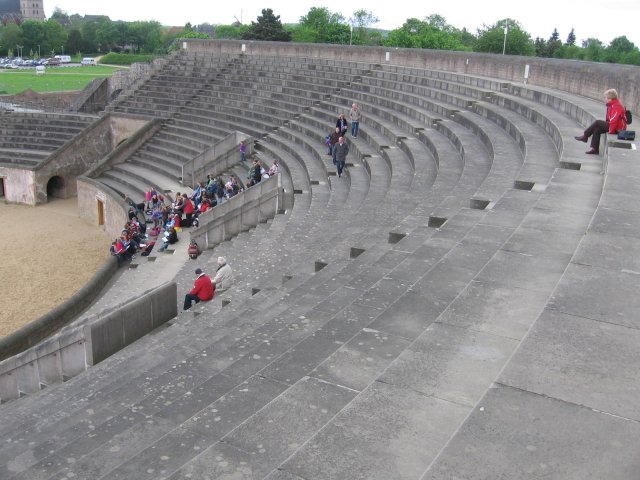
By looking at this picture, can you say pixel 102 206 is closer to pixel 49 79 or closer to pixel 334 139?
pixel 334 139

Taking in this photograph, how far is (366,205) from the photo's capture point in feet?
42.6

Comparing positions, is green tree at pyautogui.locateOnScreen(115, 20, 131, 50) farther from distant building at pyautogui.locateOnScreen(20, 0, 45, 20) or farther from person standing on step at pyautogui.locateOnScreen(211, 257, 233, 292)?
person standing on step at pyautogui.locateOnScreen(211, 257, 233, 292)

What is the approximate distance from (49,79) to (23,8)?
430 ft

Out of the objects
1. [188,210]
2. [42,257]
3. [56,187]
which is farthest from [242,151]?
[56,187]

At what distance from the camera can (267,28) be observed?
48.2 metres

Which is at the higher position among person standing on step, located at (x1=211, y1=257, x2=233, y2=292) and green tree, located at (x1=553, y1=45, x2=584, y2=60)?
green tree, located at (x1=553, y1=45, x2=584, y2=60)

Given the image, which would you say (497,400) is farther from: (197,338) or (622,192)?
(622,192)

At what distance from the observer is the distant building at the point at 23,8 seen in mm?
180375

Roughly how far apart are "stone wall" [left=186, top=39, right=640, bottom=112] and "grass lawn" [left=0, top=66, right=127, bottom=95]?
30693mm

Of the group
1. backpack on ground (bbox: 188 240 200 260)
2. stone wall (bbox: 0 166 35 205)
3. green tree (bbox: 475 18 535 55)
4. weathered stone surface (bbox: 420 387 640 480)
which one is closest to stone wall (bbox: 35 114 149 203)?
stone wall (bbox: 0 166 35 205)

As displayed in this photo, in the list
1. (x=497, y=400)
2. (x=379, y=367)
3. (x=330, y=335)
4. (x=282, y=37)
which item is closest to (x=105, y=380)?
(x=330, y=335)

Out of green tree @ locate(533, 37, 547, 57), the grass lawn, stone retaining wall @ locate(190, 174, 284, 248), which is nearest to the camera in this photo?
stone retaining wall @ locate(190, 174, 284, 248)

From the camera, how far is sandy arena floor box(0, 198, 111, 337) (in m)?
16.1

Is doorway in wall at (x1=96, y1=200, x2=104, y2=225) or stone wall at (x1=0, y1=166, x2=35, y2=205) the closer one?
doorway in wall at (x1=96, y1=200, x2=104, y2=225)
